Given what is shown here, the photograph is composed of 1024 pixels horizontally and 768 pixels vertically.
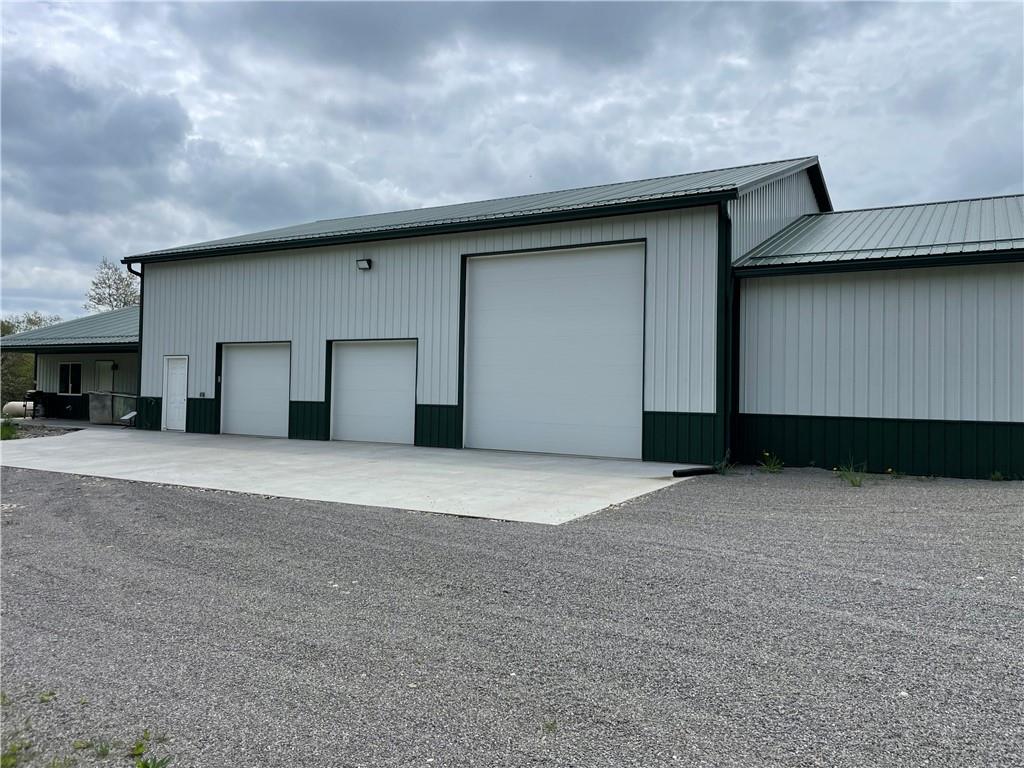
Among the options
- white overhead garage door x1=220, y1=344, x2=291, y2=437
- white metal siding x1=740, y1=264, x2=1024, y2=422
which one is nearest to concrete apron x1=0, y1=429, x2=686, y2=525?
white overhead garage door x1=220, y1=344, x2=291, y2=437

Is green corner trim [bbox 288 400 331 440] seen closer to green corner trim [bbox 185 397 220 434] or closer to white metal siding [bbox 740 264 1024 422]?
green corner trim [bbox 185 397 220 434]

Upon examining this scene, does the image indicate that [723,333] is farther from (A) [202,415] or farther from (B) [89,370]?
(B) [89,370]

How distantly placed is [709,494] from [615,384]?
398 centimetres

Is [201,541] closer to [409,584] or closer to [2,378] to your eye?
[409,584]

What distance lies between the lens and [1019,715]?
2.85 m

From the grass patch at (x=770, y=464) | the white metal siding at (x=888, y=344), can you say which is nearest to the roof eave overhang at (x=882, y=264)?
the white metal siding at (x=888, y=344)

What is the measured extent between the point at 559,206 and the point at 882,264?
18.2 feet

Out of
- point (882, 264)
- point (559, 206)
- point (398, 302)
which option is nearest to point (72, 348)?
point (398, 302)

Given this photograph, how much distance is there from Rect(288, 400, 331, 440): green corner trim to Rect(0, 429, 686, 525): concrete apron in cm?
52

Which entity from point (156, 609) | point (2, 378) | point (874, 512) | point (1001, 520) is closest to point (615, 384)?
point (874, 512)

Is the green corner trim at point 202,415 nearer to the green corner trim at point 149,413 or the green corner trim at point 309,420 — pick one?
the green corner trim at point 149,413

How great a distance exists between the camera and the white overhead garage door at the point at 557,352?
480 inches

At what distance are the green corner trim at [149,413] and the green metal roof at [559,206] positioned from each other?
3691mm

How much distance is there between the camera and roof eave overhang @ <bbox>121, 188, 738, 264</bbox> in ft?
37.1
